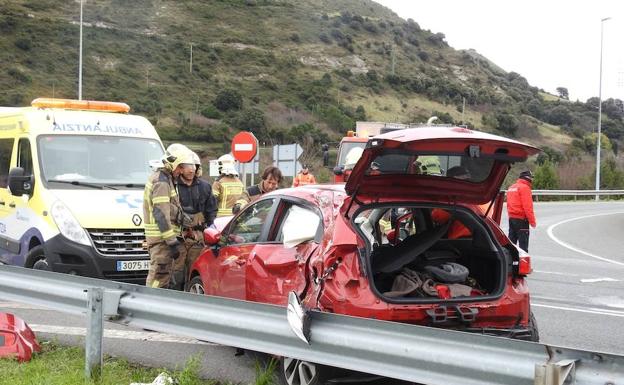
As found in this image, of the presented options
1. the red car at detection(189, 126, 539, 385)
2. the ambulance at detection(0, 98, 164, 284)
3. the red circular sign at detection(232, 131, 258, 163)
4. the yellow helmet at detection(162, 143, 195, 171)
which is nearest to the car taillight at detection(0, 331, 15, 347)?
the red car at detection(189, 126, 539, 385)

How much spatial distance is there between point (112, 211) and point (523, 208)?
24.4ft

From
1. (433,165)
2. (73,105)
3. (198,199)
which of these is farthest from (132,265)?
(433,165)

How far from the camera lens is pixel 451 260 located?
18.6 ft

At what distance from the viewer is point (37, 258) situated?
9.10 metres

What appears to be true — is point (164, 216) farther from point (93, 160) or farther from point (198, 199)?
point (93, 160)

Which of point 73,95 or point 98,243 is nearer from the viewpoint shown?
point 98,243

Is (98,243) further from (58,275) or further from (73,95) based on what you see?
(73,95)

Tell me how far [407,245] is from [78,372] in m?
2.50

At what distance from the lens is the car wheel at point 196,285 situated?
7.08 m

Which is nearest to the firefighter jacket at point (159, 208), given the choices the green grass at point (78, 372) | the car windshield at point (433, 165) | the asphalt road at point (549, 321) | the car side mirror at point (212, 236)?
the car side mirror at point (212, 236)

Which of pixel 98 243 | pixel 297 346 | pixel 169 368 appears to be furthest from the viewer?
pixel 98 243

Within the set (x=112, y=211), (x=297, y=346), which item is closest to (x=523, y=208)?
(x=112, y=211)

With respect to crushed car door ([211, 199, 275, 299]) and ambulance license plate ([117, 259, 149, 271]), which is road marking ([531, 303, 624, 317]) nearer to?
crushed car door ([211, 199, 275, 299])

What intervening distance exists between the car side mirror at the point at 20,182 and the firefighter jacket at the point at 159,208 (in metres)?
2.28
